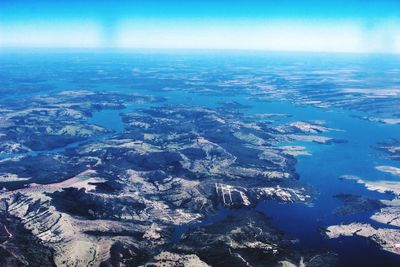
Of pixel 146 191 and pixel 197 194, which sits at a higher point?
pixel 197 194

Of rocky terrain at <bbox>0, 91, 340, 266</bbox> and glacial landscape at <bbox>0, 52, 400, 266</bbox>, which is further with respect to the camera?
glacial landscape at <bbox>0, 52, 400, 266</bbox>

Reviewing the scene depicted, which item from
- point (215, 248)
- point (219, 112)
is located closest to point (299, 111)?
point (219, 112)

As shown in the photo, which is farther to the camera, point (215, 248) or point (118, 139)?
point (118, 139)

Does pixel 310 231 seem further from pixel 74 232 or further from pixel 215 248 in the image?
pixel 74 232

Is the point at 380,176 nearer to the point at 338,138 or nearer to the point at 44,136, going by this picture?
the point at 338,138

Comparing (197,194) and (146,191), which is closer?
(197,194)

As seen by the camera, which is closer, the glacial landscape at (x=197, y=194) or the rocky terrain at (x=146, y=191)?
the rocky terrain at (x=146, y=191)

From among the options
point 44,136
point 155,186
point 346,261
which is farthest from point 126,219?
point 44,136

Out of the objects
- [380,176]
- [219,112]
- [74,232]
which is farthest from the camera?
[219,112]

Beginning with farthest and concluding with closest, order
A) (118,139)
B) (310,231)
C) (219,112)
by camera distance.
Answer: (219,112) → (118,139) → (310,231)
